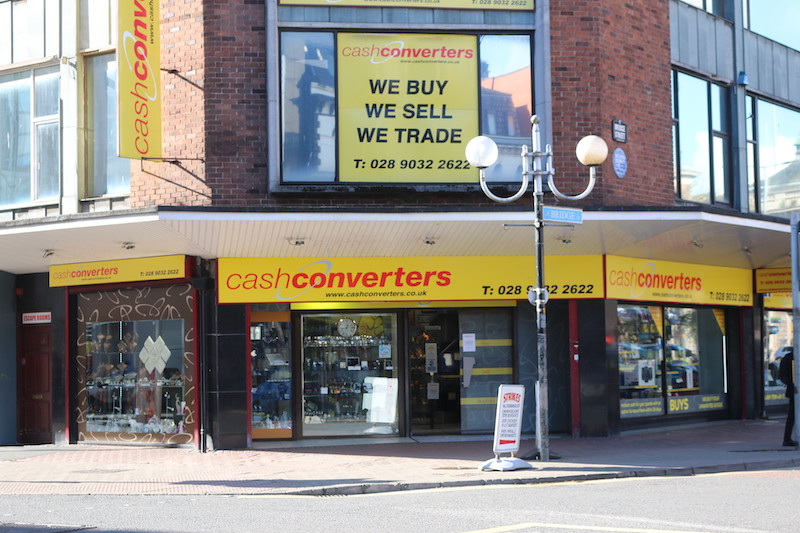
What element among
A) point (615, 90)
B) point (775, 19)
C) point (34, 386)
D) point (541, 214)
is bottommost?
point (34, 386)

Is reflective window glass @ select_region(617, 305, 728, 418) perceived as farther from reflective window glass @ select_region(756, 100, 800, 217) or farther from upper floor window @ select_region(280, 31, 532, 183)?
upper floor window @ select_region(280, 31, 532, 183)

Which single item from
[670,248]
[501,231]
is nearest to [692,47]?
[670,248]

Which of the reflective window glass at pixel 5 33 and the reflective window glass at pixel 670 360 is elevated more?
the reflective window glass at pixel 5 33

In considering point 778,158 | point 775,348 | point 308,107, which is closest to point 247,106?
point 308,107

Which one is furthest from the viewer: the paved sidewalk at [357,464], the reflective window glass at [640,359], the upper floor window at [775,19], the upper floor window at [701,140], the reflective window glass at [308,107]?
the upper floor window at [775,19]

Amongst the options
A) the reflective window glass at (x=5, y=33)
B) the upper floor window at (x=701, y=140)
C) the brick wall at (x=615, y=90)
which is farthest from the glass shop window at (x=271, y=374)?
the upper floor window at (x=701, y=140)

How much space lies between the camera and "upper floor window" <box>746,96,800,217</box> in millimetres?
21078

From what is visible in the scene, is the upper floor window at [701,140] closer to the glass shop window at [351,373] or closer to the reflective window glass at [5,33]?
the glass shop window at [351,373]

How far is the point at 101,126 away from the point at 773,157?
14.3 m

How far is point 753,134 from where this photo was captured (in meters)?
21.0

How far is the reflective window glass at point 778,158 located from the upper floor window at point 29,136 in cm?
1459

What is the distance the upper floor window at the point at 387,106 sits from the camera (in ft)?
53.0

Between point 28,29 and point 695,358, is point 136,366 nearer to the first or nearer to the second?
point 28,29

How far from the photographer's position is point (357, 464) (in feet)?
47.3
